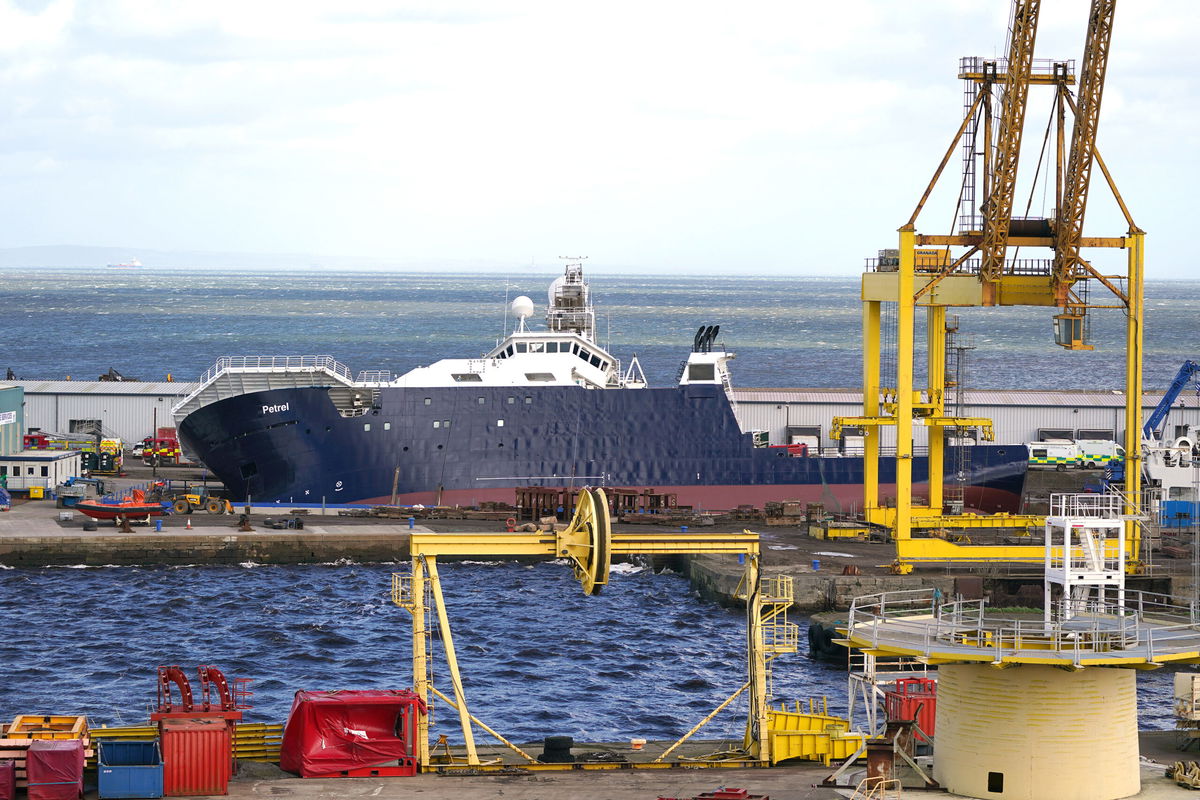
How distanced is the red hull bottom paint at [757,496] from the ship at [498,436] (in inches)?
2.2

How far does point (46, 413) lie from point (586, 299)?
914 inches

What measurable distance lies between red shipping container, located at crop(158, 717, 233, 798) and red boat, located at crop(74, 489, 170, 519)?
93.2 feet

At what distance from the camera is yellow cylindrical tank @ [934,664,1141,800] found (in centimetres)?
1869

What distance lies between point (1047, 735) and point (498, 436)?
131ft

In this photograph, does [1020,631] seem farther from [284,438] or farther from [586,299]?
[586,299]

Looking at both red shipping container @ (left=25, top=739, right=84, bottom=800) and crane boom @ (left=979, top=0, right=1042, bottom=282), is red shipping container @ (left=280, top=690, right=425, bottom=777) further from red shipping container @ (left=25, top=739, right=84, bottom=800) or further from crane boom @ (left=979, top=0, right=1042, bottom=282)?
crane boom @ (left=979, top=0, right=1042, bottom=282)

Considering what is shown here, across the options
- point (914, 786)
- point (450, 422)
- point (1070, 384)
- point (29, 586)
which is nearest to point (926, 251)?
point (450, 422)

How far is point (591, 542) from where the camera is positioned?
24.5 meters

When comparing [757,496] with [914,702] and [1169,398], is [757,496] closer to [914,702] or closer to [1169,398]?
[1169,398]

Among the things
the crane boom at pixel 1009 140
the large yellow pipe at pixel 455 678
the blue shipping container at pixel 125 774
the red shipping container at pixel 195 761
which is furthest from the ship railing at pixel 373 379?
the red shipping container at pixel 195 761

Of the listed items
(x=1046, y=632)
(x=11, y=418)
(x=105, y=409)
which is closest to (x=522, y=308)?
(x=11, y=418)

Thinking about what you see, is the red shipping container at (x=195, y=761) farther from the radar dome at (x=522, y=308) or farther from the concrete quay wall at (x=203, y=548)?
the radar dome at (x=522, y=308)

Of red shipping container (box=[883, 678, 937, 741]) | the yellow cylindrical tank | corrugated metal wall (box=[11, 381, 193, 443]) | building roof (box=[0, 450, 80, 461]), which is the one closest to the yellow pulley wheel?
red shipping container (box=[883, 678, 937, 741])

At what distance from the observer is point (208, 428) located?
54.8 m
